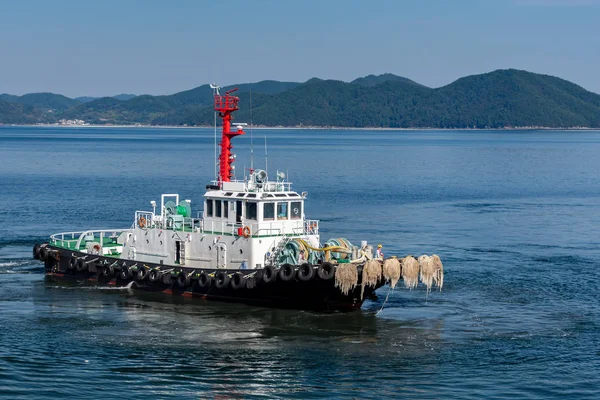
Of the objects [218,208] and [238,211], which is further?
[218,208]

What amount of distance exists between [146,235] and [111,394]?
13941mm

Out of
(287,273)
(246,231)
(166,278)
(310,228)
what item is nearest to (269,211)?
(246,231)

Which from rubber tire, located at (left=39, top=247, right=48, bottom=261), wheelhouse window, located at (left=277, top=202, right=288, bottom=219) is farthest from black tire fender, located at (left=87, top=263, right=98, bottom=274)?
wheelhouse window, located at (left=277, top=202, right=288, bottom=219)

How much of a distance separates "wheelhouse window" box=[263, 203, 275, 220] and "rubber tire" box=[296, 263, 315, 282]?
3.10m

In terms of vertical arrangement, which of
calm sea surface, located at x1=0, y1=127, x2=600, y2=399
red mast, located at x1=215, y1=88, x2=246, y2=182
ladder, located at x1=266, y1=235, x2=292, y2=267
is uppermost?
red mast, located at x1=215, y1=88, x2=246, y2=182

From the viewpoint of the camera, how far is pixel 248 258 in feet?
107

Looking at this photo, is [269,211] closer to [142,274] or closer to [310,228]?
[310,228]

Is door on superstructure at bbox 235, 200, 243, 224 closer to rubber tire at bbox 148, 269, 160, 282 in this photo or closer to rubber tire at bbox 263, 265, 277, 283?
rubber tire at bbox 263, 265, 277, 283

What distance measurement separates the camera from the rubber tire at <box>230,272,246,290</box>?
31.8m

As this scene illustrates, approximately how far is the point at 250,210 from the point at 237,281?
263cm

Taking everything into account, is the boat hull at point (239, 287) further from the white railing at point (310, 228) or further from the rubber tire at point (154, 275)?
the white railing at point (310, 228)

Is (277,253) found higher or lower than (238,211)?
lower

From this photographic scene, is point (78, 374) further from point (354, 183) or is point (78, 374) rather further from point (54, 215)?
point (354, 183)

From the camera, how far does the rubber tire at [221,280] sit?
106 feet
